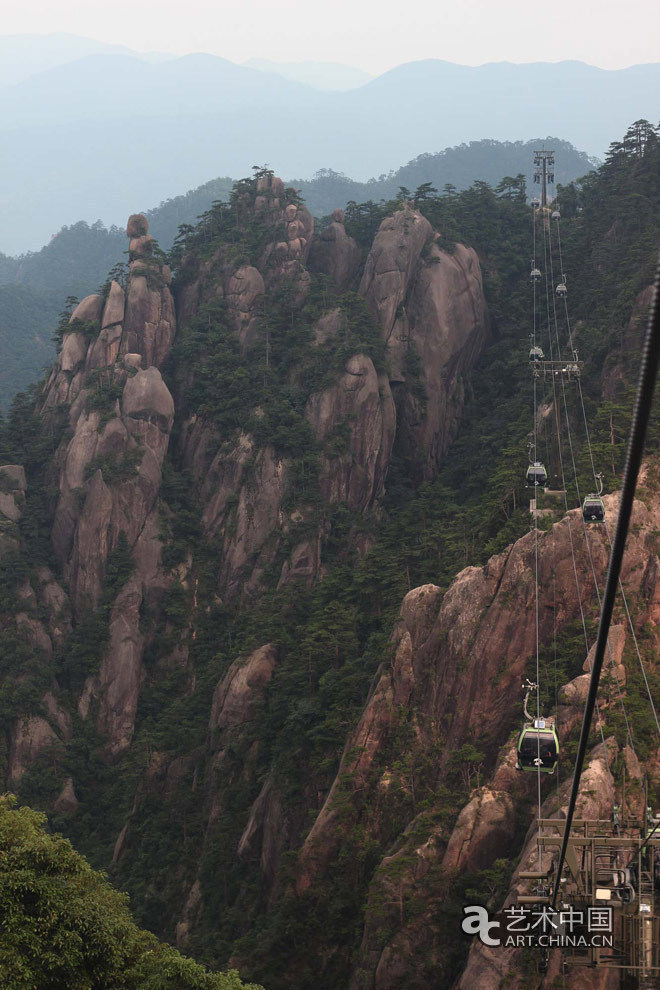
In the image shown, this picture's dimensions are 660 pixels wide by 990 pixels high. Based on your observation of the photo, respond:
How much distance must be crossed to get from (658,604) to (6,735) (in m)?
35.5

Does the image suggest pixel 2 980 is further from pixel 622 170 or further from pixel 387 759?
pixel 622 170

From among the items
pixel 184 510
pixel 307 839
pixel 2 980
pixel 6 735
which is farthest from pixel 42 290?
pixel 2 980

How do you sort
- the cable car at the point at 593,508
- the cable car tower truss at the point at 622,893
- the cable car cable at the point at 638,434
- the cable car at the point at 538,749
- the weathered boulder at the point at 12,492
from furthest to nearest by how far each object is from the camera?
the weathered boulder at the point at 12,492 < the cable car at the point at 593,508 < the cable car at the point at 538,749 < the cable car tower truss at the point at 622,893 < the cable car cable at the point at 638,434

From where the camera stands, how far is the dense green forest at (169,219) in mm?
124625

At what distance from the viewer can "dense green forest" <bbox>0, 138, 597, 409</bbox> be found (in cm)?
12462

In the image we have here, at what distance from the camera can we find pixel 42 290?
426ft

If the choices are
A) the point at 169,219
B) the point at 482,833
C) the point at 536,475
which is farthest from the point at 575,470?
the point at 169,219

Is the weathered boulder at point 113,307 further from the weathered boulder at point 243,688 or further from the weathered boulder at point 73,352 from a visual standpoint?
the weathered boulder at point 243,688

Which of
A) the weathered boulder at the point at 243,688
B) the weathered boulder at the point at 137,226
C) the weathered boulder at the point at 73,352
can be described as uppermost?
the weathered boulder at the point at 137,226

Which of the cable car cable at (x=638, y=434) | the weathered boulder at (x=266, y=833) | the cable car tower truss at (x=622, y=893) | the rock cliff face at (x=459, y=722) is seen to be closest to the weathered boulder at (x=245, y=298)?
the rock cliff face at (x=459, y=722)

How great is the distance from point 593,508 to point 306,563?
97.8 feet

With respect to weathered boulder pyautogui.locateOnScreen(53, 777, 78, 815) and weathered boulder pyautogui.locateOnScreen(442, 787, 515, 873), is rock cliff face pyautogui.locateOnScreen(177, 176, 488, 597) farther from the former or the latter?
weathered boulder pyautogui.locateOnScreen(442, 787, 515, 873)

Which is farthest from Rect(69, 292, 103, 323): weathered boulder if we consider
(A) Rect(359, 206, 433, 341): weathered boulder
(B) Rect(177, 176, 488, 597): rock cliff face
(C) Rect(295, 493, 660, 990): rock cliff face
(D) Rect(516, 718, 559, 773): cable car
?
(D) Rect(516, 718, 559, 773): cable car

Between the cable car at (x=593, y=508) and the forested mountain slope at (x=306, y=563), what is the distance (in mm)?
3345
